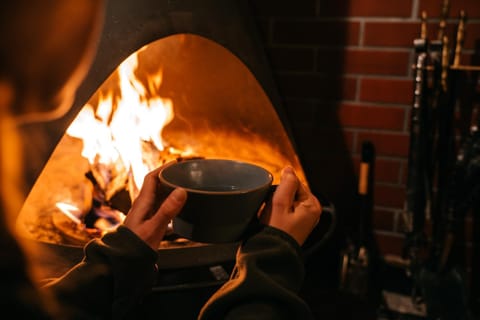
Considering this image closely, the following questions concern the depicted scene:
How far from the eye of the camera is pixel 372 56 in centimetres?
125

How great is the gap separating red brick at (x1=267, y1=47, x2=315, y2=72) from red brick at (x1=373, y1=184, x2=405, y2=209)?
0.37 m

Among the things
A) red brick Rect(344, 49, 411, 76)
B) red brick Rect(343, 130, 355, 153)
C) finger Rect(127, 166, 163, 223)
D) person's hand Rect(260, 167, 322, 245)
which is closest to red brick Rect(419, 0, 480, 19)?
red brick Rect(344, 49, 411, 76)

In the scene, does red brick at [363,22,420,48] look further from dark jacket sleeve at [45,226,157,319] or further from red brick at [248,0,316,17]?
dark jacket sleeve at [45,226,157,319]

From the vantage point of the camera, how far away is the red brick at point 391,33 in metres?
1.20

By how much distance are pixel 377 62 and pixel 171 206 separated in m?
0.85

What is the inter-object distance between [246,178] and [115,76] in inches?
19.4

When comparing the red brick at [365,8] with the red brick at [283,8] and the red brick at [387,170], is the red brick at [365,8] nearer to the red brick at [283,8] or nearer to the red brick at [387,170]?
the red brick at [283,8]

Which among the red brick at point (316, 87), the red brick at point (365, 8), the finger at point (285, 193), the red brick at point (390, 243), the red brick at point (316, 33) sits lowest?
the red brick at point (390, 243)

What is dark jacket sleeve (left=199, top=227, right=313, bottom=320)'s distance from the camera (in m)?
0.54

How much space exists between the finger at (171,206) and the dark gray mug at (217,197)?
12mm

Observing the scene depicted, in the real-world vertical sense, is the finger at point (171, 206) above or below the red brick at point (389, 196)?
above

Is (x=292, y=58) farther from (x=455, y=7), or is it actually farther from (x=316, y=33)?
(x=455, y=7)

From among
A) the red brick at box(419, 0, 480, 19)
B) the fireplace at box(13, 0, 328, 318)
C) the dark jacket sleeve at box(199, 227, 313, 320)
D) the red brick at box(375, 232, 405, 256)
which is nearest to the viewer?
the dark jacket sleeve at box(199, 227, 313, 320)

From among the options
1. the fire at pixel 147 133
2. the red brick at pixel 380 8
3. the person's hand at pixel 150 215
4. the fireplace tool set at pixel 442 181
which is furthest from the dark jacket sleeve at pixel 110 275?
the red brick at pixel 380 8
